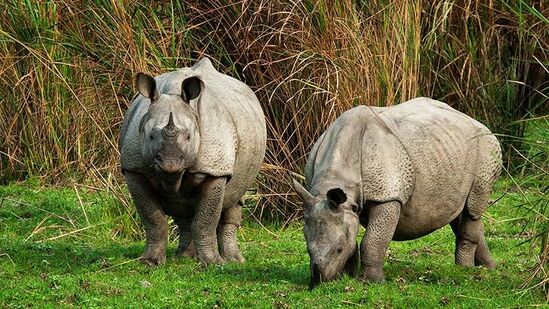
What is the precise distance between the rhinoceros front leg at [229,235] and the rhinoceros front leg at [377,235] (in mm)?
1878

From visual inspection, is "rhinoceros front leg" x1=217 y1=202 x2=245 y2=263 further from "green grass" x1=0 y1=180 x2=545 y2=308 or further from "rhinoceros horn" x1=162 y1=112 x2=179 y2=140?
"rhinoceros horn" x1=162 y1=112 x2=179 y2=140

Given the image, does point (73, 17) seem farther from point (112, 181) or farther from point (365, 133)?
point (365, 133)

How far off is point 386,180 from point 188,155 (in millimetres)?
1494

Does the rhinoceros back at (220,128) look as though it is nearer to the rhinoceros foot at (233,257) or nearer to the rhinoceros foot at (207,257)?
the rhinoceros foot at (233,257)

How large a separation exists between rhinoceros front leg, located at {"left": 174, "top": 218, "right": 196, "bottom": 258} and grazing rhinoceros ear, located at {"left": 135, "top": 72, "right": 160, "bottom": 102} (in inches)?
52.6

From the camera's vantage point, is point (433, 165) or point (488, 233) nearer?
point (433, 165)

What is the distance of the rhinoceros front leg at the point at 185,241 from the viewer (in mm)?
10766

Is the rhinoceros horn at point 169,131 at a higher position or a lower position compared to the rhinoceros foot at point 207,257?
higher

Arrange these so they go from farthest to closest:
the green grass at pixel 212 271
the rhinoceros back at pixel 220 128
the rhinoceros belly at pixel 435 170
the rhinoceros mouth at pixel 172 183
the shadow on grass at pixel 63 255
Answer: the shadow on grass at pixel 63 255, the rhinoceros back at pixel 220 128, the rhinoceros mouth at pixel 172 183, the rhinoceros belly at pixel 435 170, the green grass at pixel 212 271

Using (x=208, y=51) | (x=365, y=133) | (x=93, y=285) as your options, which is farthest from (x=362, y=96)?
(x=93, y=285)

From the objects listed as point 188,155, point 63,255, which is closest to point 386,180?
point 188,155

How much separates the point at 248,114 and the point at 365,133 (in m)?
1.67

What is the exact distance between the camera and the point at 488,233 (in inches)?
486

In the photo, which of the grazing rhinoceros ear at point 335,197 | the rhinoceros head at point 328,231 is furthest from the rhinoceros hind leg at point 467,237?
the grazing rhinoceros ear at point 335,197
